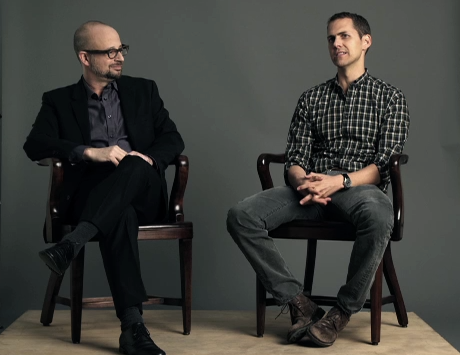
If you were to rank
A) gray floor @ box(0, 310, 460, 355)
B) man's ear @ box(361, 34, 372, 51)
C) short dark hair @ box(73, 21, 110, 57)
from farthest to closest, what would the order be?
short dark hair @ box(73, 21, 110, 57)
man's ear @ box(361, 34, 372, 51)
gray floor @ box(0, 310, 460, 355)

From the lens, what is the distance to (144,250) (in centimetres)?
441

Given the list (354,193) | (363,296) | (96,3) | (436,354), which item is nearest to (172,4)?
(96,3)

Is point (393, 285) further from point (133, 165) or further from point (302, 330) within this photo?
point (133, 165)

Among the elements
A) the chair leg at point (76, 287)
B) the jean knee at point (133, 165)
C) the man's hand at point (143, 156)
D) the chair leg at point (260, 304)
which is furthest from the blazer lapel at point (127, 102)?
the chair leg at point (260, 304)

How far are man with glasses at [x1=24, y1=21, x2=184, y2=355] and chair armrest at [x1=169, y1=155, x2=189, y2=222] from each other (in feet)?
0.16

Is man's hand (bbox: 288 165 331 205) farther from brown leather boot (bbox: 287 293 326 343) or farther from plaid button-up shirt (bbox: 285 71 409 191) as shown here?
brown leather boot (bbox: 287 293 326 343)

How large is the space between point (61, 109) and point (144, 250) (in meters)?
1.13

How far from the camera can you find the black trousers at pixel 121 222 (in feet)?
10.1

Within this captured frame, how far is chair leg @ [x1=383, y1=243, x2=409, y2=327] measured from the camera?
142 inches

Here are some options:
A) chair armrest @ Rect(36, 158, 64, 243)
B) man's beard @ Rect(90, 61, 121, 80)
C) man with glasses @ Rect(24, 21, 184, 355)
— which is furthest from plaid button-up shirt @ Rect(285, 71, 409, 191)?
chair armrest @ Rect(36, 158, 64, 243)

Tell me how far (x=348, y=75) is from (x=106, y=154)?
3.74ft

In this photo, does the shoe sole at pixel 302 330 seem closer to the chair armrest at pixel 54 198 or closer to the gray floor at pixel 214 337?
the gray floor at pixel 214 337

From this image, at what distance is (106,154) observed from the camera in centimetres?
333

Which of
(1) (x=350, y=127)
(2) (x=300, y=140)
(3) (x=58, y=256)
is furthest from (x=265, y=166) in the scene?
(3) (x=58, y=256)
